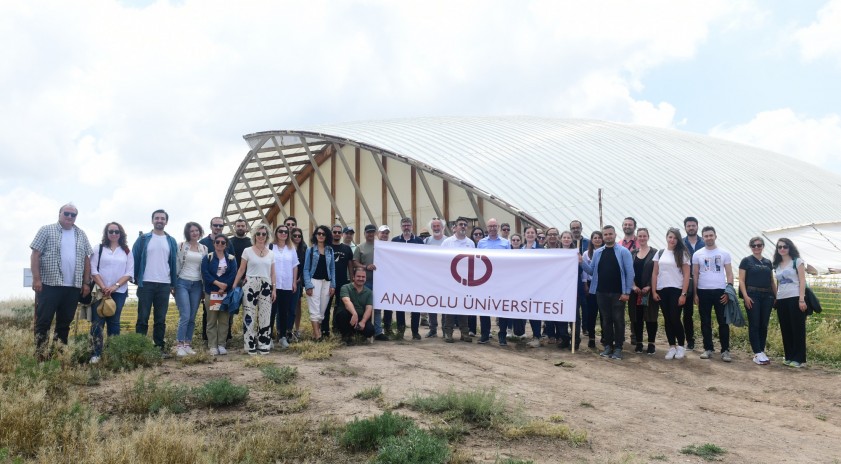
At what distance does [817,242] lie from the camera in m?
20.7

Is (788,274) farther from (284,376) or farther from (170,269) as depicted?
(170,269)

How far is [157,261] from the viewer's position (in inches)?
333

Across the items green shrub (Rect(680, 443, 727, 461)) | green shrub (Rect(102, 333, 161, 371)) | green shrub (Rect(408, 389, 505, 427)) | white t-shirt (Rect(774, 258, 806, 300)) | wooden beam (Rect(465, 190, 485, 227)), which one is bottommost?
green shrub (Rect(680, 443, 727, 461))

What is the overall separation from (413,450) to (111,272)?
526 centimetres

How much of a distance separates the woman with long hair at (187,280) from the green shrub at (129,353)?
71 centimetres

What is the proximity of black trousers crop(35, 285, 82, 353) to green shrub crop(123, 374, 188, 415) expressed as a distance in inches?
85.2

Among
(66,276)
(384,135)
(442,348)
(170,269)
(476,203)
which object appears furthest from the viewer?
(384,135)

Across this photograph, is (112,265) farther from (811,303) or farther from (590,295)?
(811,303)

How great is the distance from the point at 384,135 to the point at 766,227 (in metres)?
13.0

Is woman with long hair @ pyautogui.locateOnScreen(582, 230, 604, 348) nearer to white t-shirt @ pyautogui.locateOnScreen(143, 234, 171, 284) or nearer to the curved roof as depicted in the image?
white t-shirt @ pyautogui.locateOnScreen(143, 234, 171, 284)

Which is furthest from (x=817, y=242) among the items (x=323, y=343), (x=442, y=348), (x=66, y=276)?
(x=66, y=276)

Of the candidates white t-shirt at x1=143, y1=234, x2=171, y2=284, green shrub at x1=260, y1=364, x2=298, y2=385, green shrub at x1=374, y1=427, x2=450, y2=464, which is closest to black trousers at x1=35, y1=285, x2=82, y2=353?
white t-shirt at x1=143, y1=234, x2=171, y2=284

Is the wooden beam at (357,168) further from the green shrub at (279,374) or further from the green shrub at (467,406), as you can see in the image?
the green shrub at (467,406)

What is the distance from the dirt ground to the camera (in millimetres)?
5637
